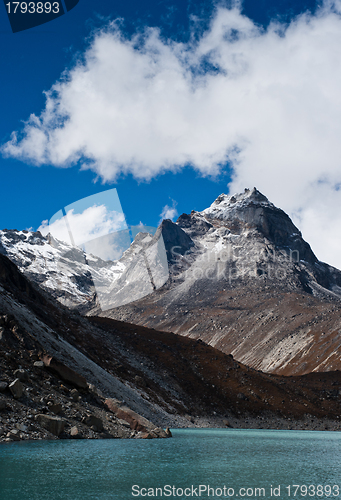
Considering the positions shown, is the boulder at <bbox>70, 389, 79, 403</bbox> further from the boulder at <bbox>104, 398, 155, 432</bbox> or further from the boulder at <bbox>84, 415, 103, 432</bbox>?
the boulder at <bbox>104, 398, 155, 432</bbox>

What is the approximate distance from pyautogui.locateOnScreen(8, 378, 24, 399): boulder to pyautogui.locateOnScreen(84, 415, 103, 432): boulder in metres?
6.54

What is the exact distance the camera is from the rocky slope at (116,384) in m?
32.7

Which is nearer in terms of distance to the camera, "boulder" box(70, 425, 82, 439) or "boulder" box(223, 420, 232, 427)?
"boulder" box(70, 425, 82, 439)

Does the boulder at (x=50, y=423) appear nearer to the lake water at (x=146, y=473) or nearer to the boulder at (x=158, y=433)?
the lake water at (x=146, y=473)

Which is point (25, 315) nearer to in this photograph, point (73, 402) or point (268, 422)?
point (73, 402)

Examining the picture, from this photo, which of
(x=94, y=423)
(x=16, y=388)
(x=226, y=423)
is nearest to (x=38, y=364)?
(x=16, y=388)

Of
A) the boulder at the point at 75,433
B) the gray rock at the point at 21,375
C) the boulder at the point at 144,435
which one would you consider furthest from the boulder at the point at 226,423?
the gray rock at the point at 21,375

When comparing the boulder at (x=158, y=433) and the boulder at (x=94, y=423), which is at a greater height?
the boulder at (x=94, y=423)

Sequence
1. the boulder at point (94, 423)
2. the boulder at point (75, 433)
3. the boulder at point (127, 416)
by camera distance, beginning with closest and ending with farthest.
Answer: the boulder at point (75, 433), the boulder at point (94, 423), the boulder at point (127, 416)

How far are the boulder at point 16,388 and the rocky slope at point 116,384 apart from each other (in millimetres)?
84

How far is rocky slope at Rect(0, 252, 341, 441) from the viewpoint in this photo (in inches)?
1286

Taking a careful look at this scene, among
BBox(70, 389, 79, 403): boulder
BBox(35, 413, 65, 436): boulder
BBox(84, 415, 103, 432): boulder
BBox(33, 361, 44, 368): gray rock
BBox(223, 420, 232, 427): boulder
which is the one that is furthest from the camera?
BBox(223, 420, 232, 427): boulder

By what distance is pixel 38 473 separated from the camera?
21.2 metres

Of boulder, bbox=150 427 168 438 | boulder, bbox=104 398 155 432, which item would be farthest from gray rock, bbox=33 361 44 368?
boulder, bbox=150 427 168 438
